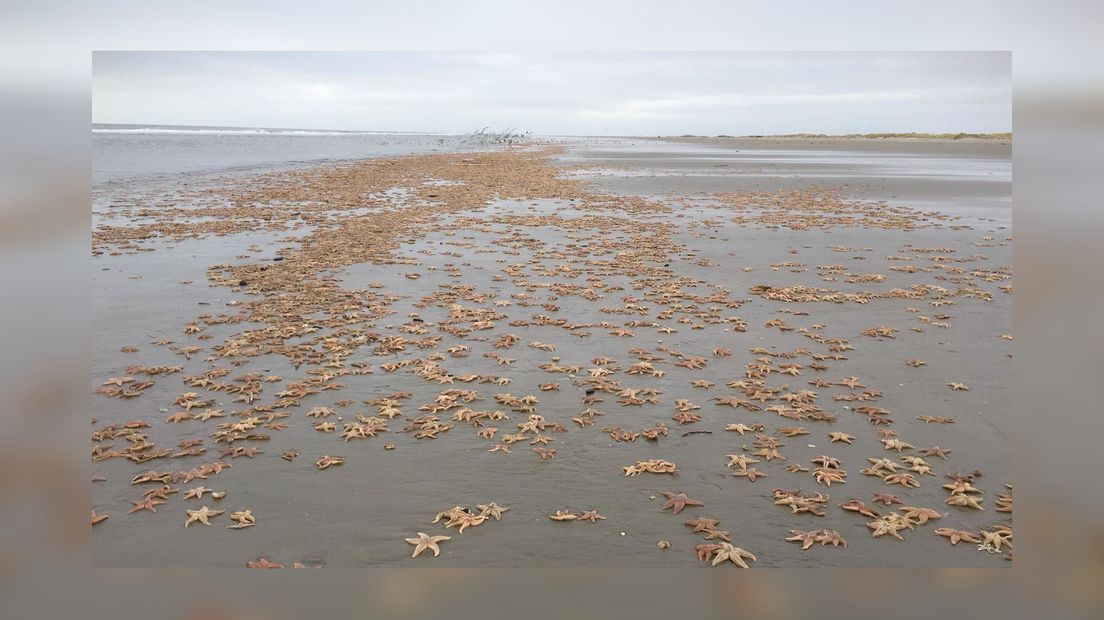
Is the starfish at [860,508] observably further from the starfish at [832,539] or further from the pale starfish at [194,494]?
the pale starfish at [194,494]

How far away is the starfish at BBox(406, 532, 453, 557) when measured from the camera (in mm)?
4035

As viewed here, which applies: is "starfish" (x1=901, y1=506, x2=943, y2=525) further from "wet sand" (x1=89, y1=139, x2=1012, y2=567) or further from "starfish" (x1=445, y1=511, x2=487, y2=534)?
"starfish" (x1=445, y1=511, x2=487, y2=534)

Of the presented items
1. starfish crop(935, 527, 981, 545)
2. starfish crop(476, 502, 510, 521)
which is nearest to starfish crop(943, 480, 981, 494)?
starfish crop(935, 527, 981, 545)

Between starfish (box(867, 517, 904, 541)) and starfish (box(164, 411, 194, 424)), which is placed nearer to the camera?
starfish (box(867, 517, 904, 541))

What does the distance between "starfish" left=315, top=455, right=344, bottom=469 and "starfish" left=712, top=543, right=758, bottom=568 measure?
273cm

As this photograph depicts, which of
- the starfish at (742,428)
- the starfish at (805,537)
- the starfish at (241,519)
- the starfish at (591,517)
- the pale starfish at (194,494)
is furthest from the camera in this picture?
the starfish at (742,428)

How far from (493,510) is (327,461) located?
4.58ft

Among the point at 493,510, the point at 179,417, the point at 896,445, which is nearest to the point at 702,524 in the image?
the point at 493,510

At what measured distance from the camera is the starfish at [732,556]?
3.94m

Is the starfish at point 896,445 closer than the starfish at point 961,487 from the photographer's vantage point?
No

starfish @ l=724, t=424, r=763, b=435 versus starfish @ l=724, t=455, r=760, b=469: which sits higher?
starfish @ l=724, t=424, r=763, b=435

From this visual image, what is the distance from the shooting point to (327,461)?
5039 mm

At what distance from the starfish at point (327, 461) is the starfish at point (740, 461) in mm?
2854

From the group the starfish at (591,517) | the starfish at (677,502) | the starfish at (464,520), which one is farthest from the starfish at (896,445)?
the starfish at (464,520)
